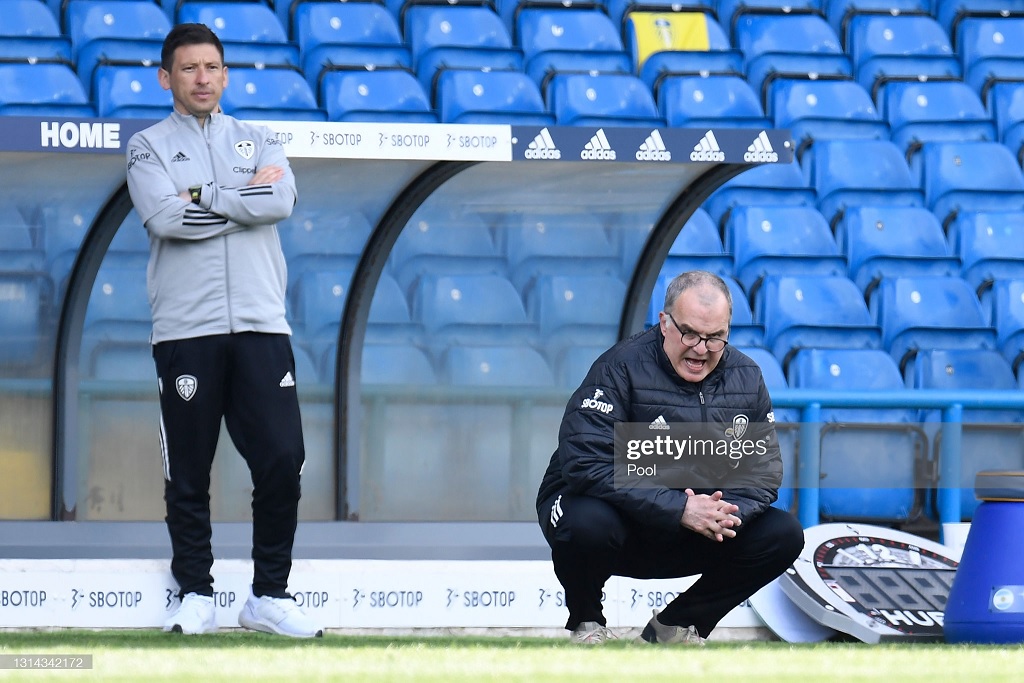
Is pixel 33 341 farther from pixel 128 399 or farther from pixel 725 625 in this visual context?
pixel 725 625

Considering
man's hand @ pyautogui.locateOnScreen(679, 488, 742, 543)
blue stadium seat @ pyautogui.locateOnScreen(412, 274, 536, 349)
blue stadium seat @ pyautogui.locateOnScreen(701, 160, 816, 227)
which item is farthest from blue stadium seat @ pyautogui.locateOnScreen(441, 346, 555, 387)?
blue stadium seat @ pyautogui.locateOnScreen(701, 160, 816, 227)

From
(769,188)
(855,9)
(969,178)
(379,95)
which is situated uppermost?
(855,9)

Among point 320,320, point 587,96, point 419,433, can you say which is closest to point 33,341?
point 320,320

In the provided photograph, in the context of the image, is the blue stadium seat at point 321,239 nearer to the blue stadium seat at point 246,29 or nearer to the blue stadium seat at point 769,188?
the blue stadium seat at point 246,29

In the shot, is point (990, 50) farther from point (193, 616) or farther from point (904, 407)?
point (193, 616)

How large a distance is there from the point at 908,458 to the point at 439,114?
12.3ft

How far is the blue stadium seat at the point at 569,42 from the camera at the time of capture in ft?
33.7

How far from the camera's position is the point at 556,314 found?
6762 mm

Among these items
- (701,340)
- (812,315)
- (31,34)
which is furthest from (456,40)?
(701,340)

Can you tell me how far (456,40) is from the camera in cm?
1017

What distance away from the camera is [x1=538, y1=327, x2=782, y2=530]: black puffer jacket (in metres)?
4.29

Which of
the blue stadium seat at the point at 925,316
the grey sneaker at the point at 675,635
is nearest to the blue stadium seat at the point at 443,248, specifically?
the grey sneaker at the point at 675,635

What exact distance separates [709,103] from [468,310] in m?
4.01

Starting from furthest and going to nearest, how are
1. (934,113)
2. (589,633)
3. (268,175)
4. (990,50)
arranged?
(990,50)
(934,113)
(268,175)
(589,633)
